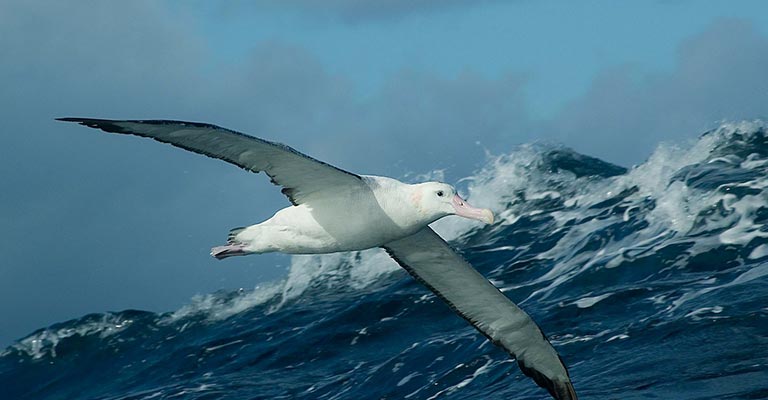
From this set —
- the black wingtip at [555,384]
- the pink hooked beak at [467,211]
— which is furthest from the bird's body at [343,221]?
the black wingtip at [555,384]

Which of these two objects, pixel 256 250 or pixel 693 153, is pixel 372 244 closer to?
pixel 256 250

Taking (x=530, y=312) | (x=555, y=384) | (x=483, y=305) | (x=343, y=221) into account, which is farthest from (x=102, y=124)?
(x=530, y=312)

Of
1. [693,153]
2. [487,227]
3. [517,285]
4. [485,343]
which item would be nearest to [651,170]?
[693,153]

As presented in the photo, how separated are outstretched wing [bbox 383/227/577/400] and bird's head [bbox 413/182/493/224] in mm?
972

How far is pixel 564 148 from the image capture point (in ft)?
66.8

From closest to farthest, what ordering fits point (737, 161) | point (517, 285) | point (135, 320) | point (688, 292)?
point (688, 292)
point (517, 285)
point (737, 161)
point (135, 320)

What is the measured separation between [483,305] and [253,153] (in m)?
2.86

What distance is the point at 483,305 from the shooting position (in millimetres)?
9578

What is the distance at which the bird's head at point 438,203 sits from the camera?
325 inches

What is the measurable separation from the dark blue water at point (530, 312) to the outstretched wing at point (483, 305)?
16.5 inches

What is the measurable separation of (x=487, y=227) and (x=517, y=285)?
394 centimetres

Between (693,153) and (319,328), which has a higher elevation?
(693,153)

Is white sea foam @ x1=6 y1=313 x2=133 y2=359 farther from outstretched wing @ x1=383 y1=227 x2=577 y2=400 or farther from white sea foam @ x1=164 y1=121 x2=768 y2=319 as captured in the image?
outstretched wing @ x1=383 y1=227 x2=577 y2=400

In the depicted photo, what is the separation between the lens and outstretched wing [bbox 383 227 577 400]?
9.40 meters
